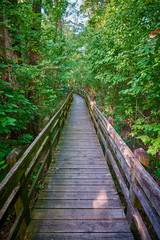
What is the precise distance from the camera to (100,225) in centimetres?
195

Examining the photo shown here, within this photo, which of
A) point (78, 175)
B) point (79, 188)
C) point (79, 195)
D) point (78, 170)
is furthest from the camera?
point (78, 170)

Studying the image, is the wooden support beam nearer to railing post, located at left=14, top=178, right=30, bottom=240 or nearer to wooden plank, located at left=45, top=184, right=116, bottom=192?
wooden plank, located at left=45, top=184, right=116, bottom=192

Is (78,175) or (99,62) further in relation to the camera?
(99,62)

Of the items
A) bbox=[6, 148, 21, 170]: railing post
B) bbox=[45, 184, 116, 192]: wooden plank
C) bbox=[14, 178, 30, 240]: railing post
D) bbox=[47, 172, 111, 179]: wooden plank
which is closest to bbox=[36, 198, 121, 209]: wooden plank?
bbox=[45, 184, 116, 192]: wooden plank

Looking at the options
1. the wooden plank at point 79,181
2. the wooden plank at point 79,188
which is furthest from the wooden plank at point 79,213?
the wooden plank at point 79,181

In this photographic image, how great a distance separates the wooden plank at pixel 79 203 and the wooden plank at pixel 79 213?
68 mm

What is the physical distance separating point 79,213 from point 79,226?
0.22 meters

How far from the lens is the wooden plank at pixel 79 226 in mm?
1880


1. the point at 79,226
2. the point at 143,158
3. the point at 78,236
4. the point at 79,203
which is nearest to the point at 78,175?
the point at 79,203

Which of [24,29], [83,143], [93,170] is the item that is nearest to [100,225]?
[93,170]

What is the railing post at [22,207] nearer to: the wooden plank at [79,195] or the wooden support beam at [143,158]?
the wooden plank at [79,195]

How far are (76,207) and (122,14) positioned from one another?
20.7ft

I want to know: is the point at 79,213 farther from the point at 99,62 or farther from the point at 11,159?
the point at 99,62

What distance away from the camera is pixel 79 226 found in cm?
194
